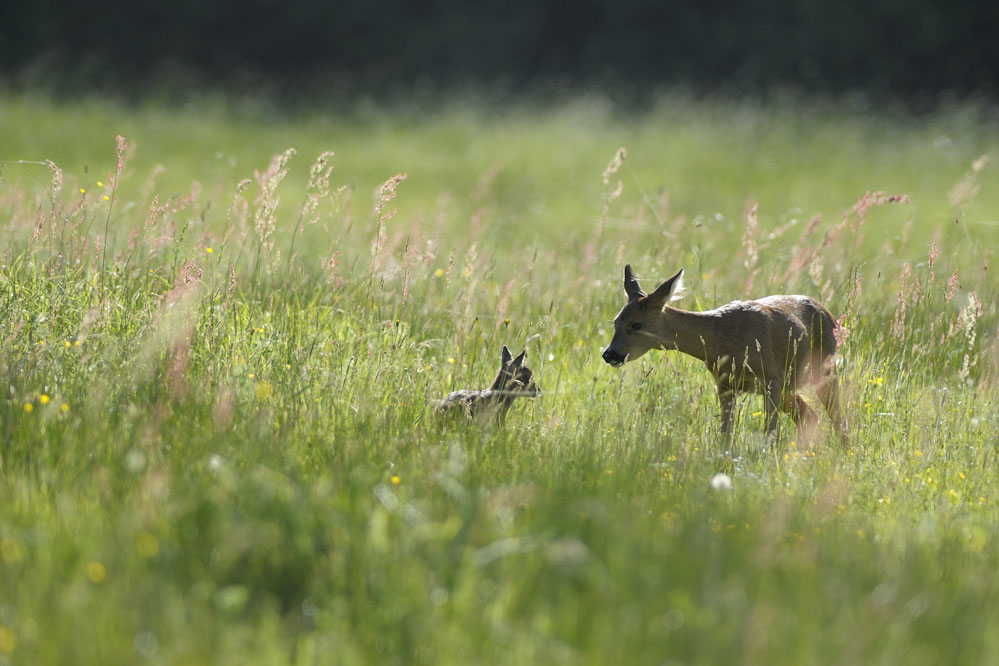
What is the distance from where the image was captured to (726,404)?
5.95 meters

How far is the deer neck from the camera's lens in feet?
19.9

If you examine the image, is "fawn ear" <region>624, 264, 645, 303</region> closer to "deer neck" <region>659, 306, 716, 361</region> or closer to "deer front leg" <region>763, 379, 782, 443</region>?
"deer neck" <region>659, 306, 716, 361</region>

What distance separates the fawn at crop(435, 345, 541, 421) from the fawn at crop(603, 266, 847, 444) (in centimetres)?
46

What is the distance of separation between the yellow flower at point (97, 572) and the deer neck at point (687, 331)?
11.8 ft

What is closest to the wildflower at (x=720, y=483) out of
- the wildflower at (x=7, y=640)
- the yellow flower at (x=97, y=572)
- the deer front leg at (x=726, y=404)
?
the deer front leg at (x=726, y=404)

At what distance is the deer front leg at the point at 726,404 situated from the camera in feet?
19.0

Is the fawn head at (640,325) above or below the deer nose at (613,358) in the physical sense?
above

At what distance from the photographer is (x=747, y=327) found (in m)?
6.05

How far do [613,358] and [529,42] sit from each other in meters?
22.9

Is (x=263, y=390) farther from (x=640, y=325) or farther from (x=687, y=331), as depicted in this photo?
Answer: (x=687, y=331)

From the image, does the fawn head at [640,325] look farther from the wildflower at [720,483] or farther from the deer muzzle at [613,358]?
the wildflower at [720,483]

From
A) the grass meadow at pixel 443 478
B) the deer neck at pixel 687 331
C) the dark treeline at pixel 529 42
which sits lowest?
the grass meadow at pixel 443 478

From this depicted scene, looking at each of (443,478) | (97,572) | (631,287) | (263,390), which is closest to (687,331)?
(631,287)

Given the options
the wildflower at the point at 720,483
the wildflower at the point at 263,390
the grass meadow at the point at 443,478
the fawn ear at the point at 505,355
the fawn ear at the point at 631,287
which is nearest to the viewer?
the grass meadow at the point at 443,478
